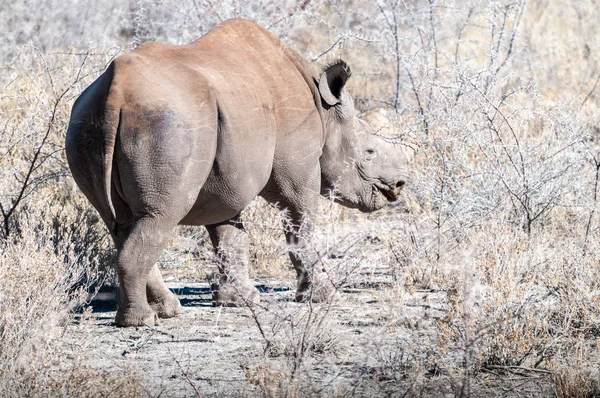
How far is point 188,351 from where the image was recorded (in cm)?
616

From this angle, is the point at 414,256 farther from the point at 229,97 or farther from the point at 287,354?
the point at 287,354

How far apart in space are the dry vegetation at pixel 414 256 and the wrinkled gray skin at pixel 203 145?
15.4 inches

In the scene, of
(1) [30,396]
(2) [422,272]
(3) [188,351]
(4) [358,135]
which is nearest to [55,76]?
(4) [358,135]

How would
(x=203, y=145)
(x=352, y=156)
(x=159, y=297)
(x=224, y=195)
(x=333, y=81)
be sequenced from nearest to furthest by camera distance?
(x=203, y=145), (x=224, y=195), (x=159, y=297), (x=333, y=81), (x=352, y=156)

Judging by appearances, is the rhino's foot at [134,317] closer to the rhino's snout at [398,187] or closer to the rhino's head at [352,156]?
the rhino's head at [352,156]

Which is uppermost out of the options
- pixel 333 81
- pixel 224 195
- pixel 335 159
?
pixel 333 81

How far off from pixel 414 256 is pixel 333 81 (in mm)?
1503

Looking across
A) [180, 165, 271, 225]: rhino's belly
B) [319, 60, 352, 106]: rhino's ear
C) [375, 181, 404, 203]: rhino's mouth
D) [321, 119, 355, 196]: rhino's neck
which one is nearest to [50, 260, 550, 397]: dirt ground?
[180, 165, 271, 225]: rhino's belly

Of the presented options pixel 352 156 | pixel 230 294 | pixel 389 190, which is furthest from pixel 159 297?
pixel 389 190

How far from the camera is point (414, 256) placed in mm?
7770

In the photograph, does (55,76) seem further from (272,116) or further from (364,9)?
(364,9)

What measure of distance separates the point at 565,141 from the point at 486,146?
33.7 inches

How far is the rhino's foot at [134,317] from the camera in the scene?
261 inches

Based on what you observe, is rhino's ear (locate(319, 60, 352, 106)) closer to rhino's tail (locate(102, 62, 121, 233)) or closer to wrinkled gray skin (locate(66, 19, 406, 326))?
wrinkled gray skin (locate(66, 19, 406, 326))
